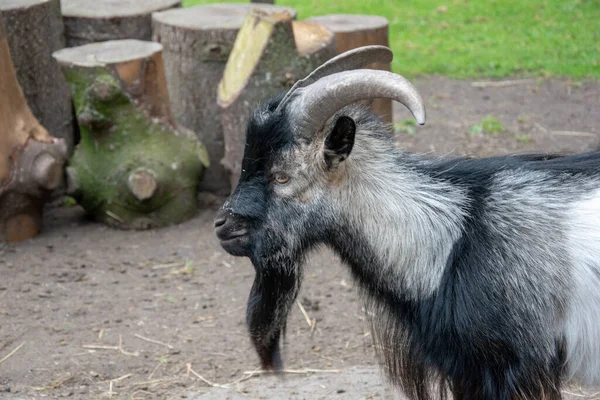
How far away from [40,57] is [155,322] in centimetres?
254

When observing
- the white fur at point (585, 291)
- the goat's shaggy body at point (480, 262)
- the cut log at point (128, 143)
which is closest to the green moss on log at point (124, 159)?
the cut log at point (128, 143)

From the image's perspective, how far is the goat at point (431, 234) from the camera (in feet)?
10.1

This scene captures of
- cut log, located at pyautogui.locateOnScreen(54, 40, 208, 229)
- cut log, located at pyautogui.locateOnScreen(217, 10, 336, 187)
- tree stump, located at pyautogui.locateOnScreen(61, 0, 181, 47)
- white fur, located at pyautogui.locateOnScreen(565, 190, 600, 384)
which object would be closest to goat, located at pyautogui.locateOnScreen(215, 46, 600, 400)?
white fur, located at pyautogui.locateOnScreen(565, 190, 600, 384)

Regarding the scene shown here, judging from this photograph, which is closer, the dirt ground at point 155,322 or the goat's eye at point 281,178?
the goat's eye at point 281,178

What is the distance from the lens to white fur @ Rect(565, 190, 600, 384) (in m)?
3.08

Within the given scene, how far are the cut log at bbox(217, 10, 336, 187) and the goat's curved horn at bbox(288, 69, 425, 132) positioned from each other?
99.8 inches

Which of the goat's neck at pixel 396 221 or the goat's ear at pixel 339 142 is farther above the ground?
the goat's ear at pixel 339 142

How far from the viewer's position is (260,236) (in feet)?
10.9

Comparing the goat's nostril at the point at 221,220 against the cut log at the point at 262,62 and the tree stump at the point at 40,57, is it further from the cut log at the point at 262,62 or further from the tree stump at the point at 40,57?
the tree stump at the point at 40,57

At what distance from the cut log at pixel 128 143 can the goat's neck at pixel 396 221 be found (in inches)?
114

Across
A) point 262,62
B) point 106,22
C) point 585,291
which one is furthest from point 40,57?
point 585,291

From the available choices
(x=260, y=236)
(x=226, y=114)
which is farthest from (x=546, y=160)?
(x=226, y=114)

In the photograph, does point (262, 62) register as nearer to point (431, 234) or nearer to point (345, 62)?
point (345, 62)

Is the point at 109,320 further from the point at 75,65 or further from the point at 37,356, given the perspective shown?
the point at 75,65
